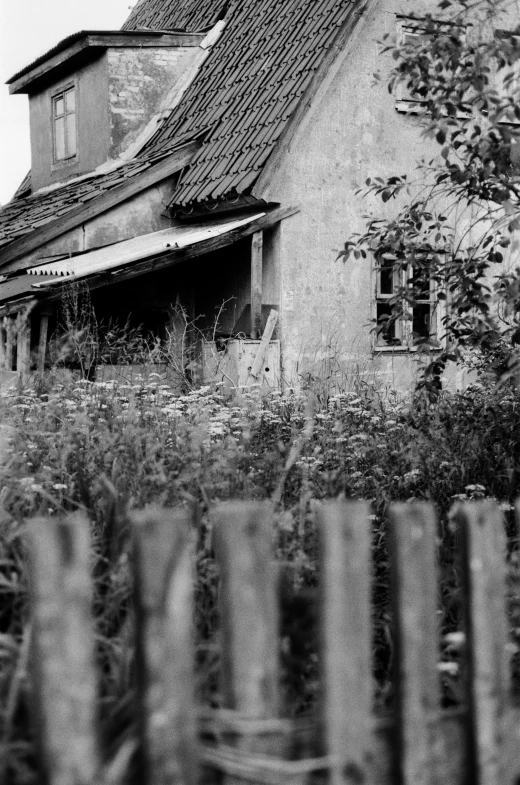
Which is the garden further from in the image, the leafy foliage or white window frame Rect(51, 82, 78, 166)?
white window frame Rect(51, 82, 78, 166)

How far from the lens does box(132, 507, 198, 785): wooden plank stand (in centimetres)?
159

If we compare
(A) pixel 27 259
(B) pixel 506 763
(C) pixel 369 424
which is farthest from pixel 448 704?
(A) pixel 27 259

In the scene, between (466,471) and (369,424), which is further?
(369,424)

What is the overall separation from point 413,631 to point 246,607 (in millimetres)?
344

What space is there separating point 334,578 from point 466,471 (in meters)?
3.59

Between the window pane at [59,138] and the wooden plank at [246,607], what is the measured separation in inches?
536

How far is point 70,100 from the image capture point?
14211 mm

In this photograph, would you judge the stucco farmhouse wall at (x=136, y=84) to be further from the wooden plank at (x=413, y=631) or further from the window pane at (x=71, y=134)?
the wooden plank at (x=413, y=631)

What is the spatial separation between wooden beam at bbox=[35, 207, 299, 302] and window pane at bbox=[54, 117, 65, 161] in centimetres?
469

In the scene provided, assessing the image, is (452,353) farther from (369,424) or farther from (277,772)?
(277,772)

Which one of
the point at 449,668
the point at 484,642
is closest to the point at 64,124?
the point at 449,668

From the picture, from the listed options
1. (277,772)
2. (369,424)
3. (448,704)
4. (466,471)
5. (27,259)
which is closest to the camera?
(277,772)

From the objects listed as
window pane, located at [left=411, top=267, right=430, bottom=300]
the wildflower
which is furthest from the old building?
the wildflower

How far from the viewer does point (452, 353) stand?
17.9ft
